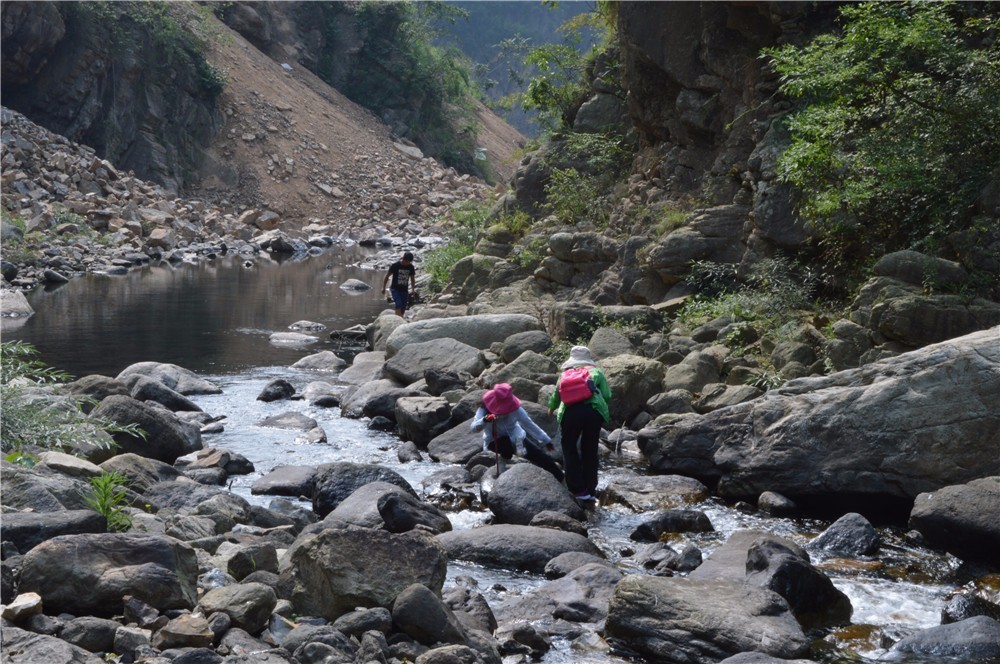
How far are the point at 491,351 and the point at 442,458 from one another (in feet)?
12.1

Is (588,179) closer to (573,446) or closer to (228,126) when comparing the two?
(573,446)

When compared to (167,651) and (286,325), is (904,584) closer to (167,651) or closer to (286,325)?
(167,651)

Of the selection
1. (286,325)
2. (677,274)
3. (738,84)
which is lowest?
(286,325)

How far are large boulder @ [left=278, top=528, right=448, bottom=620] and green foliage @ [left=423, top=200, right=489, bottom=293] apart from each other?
52.2 feet

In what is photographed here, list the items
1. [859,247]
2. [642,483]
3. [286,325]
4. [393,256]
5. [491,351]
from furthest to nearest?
[393,256] → [286,325] → [491,351] → [859,247] → [642,483]

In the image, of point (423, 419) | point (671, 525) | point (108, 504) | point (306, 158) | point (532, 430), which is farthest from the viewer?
point (306, 158)

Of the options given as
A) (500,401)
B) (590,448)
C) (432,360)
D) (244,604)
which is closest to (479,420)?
(500,401)

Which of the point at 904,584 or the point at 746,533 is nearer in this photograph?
the point at 904,584

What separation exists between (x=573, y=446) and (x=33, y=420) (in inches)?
170

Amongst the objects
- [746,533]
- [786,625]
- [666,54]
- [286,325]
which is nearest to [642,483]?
[746,533]

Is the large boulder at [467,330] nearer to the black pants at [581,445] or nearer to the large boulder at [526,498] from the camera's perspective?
the black pants at [581,445]

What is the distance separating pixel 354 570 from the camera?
5.81 m

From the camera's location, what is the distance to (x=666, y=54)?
666 inches

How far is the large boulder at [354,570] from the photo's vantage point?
18.9ft
